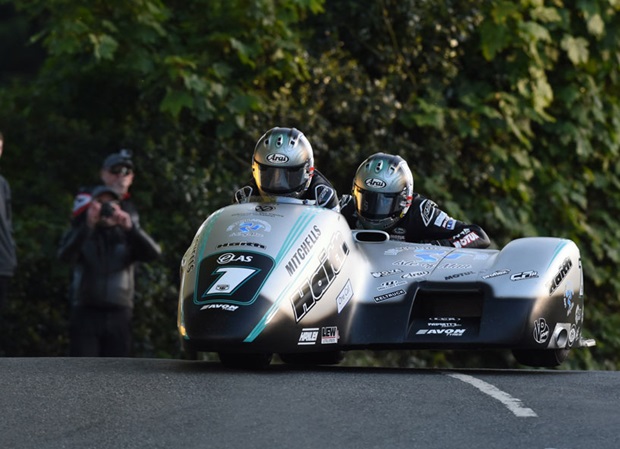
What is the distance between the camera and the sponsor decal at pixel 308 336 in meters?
10.9

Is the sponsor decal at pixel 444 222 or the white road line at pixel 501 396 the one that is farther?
the sponsor decal at pixel 444 222

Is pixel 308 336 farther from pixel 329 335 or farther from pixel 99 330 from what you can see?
pixel 99 330

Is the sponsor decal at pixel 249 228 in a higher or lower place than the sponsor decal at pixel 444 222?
higher

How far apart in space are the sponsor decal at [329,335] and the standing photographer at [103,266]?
2.96m

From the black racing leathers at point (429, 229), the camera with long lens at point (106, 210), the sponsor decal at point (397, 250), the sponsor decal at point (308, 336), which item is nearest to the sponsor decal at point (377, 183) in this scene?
the black racing leathers at point (429, 229)

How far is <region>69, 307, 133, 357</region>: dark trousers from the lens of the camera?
1373 cm

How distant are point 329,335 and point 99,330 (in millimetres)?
3221

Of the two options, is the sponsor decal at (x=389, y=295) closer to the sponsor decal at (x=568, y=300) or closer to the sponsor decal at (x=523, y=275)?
the sponsor decal at (x=523, y=275)

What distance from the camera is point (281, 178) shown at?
1200cm

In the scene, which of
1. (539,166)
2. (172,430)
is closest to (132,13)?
(539,166)

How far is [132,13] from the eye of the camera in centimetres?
1644

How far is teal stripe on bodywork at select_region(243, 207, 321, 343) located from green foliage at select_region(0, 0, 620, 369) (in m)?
5.13

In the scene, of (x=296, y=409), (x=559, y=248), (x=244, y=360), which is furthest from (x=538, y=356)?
(x=296, y=409)

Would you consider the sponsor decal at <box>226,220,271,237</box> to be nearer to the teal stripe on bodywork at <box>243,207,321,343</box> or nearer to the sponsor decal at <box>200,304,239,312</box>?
the teal stripe on bodywork at <box>243,207,321,343</box>
